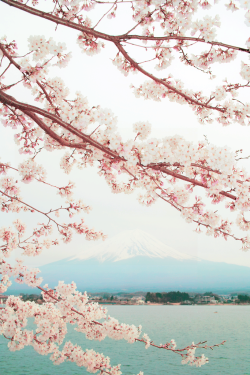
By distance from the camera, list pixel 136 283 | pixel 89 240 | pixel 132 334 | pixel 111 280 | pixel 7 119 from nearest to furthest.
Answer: pixel 132 334 → pixel 7 119 → pixel 89 240 → pixel 136 283 → pixel 111 280

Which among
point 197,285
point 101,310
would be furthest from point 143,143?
point 197,285

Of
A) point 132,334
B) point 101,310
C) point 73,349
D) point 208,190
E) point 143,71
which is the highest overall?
point 143,71

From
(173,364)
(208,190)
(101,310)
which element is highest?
(208,190)

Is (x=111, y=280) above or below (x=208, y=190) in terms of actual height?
below

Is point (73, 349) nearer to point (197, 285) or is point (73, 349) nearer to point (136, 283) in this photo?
point (136, 283)

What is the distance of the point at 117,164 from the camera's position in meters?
2.44

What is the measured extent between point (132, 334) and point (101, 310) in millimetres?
391

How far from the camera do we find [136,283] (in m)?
101

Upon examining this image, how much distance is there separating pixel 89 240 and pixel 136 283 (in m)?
103

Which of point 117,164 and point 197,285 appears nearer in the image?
point 117,164

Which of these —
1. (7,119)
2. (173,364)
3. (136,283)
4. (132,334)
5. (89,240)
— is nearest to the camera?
(132,334)

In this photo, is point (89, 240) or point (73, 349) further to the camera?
point (89, 240)

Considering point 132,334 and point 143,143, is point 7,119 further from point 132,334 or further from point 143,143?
point 132,334

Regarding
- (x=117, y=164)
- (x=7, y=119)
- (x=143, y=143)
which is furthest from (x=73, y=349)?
(x=7, y=119)
